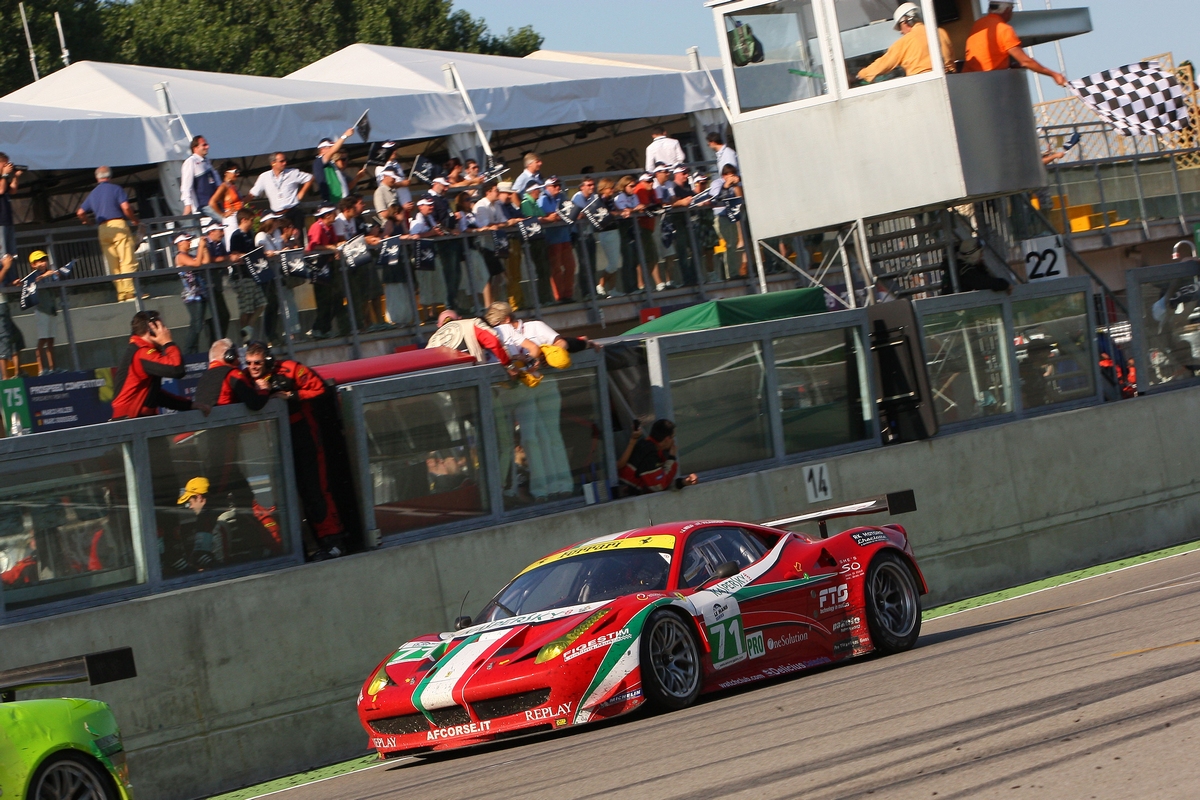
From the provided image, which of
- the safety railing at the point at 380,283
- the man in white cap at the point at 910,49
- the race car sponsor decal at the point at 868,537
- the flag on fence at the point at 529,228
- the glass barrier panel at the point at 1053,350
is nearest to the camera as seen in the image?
the race car sponsor decal at the point at 868,537

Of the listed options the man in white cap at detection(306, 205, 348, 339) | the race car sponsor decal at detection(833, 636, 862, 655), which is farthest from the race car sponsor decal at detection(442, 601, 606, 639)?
the man in white cap at detection(306, 205, 348, 339)

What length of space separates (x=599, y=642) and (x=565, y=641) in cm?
21

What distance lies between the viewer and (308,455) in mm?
12453

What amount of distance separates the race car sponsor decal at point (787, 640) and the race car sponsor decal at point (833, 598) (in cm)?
27

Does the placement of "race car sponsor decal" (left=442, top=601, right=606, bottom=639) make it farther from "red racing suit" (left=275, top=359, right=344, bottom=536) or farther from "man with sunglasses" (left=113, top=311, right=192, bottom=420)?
"man with sunglasses" (left=113, top=311, right=192, bottom=420)

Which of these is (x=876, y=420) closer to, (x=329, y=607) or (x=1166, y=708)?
(x=329, y=607)

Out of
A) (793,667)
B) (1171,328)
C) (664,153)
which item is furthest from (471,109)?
(793,667)

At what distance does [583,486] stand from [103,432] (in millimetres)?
4842

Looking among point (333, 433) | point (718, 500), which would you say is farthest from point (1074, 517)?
point (333, 433)

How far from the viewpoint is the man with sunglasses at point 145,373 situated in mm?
11945

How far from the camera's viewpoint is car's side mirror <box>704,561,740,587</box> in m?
10.6

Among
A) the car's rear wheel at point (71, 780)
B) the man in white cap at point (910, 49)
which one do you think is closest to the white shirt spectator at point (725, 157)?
the man in white cap at point (910, 49)

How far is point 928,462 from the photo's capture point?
52.9ft

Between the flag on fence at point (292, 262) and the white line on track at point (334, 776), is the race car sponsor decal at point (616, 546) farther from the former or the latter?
the flag on fence at point (292, 262)
